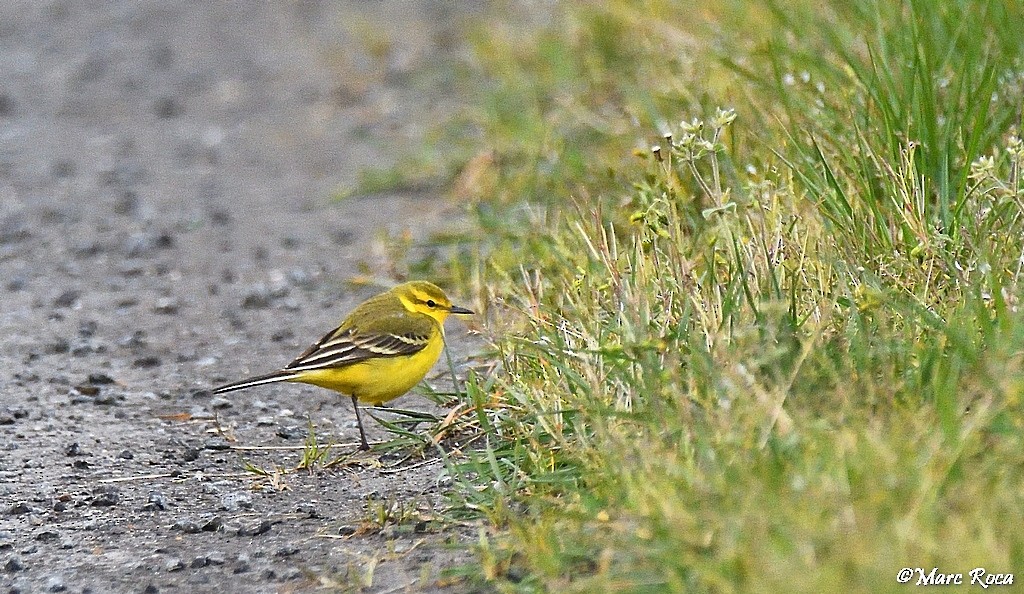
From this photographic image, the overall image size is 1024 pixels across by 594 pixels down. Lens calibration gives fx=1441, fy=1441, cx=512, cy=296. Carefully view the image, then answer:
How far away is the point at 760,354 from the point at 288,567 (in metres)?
1.48

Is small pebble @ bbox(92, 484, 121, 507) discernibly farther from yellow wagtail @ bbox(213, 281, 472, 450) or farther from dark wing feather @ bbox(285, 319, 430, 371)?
dark wing feather @ bbox(285, 319, 430, 371)

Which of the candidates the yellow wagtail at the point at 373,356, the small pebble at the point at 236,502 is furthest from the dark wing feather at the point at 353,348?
the small pebble at the point at 236,502

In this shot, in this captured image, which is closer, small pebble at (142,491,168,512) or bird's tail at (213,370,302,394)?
small pebble at (142,491,168,512)

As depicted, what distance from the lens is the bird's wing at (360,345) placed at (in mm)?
5480

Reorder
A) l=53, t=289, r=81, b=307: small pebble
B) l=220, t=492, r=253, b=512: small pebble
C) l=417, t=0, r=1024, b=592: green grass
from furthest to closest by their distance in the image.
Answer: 1. l=53, t=289, r=81, b=307: small pebble
2. l=220, t=492, r=253, b=512: small pebble
3. l=417, t=0, r=1024, b=592: green grass

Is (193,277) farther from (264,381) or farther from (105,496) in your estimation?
(105,496)

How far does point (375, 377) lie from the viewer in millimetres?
5477

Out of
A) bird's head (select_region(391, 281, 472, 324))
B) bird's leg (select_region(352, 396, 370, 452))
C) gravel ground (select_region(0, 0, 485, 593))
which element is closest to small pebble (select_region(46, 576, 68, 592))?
gravel ground (select_region(0, 0, 485, 593))

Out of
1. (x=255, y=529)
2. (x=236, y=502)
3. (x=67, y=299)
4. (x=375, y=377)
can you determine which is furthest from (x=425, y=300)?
(x=67, y=299)

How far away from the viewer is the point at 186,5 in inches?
539

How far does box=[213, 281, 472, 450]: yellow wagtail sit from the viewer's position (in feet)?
17.9

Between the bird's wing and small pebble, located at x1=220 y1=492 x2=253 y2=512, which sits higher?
the bird's wing

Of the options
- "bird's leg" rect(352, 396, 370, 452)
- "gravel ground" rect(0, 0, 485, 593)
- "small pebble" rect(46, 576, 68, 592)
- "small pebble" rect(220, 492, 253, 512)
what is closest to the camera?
"small pebble" rect(46, 576, 68, 592)

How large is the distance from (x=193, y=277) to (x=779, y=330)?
4.42 metres
